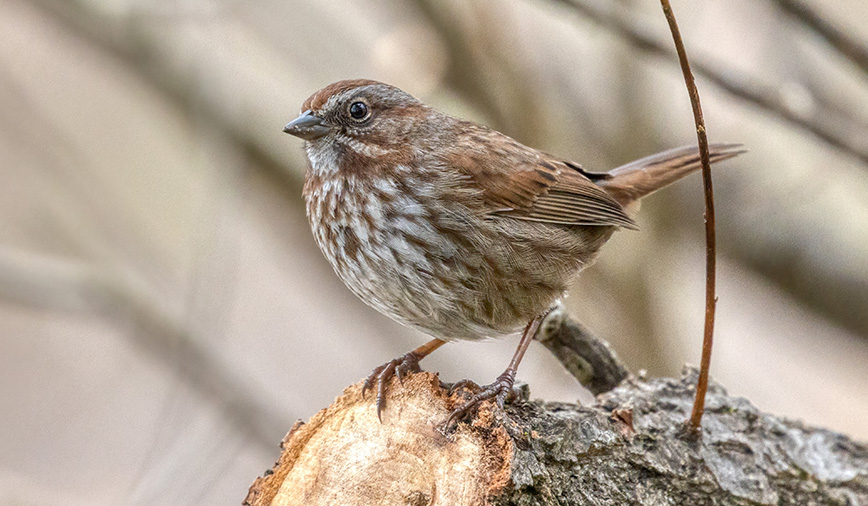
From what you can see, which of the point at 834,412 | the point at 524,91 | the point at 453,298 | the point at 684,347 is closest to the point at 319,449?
the point at 453,298

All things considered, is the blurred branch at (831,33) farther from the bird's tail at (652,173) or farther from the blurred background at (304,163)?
the bird's tail at (652,173)

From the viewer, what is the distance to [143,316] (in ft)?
15.5

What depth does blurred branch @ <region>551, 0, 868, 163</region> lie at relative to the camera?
357 centimetres

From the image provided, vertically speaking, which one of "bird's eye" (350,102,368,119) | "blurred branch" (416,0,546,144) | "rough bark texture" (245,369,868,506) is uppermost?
"blurred branch" (416,0,546,144)

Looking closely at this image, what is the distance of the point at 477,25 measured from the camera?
4.88 meters

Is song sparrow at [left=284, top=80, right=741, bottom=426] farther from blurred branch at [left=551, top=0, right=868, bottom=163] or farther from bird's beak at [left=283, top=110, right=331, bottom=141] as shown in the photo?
blurred branch at [left=551, top=0, right=868, bottom=163]

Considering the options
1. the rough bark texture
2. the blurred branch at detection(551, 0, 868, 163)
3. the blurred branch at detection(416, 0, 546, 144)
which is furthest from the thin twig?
the blurred branch at detection(416, 0, 546, 144)

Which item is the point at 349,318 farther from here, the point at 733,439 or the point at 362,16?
the point at 733,439

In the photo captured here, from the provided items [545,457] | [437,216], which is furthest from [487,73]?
[545,457]

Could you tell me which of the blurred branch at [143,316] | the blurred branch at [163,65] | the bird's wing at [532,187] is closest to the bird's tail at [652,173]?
the bird's wing at [532,187]

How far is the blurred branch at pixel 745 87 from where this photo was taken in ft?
11.7

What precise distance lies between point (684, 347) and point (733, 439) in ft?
7.79

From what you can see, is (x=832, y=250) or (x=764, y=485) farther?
(x=832, y=250)

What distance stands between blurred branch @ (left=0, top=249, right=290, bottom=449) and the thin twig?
2.62 meters
